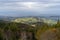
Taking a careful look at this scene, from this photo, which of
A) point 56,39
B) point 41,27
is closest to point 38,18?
point 41,27

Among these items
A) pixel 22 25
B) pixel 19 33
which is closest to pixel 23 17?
pixel 22 25

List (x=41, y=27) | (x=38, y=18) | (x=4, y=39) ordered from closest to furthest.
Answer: (x=41, y=27)
(x=4, y=39)
(x=38, y=18)

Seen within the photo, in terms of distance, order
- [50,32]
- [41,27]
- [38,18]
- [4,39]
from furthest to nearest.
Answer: [38,18] < [4,39] < [41,27] < [50,32]

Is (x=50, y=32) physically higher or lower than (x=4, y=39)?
higher

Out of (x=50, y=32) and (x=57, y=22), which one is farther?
(x=57, y=22)

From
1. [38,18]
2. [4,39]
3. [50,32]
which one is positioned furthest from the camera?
[38,18]

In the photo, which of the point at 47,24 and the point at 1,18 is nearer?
the point at 47,24

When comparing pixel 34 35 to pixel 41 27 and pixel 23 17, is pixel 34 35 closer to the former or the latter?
pixel 41 27

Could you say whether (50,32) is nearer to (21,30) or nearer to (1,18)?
(21,30)
